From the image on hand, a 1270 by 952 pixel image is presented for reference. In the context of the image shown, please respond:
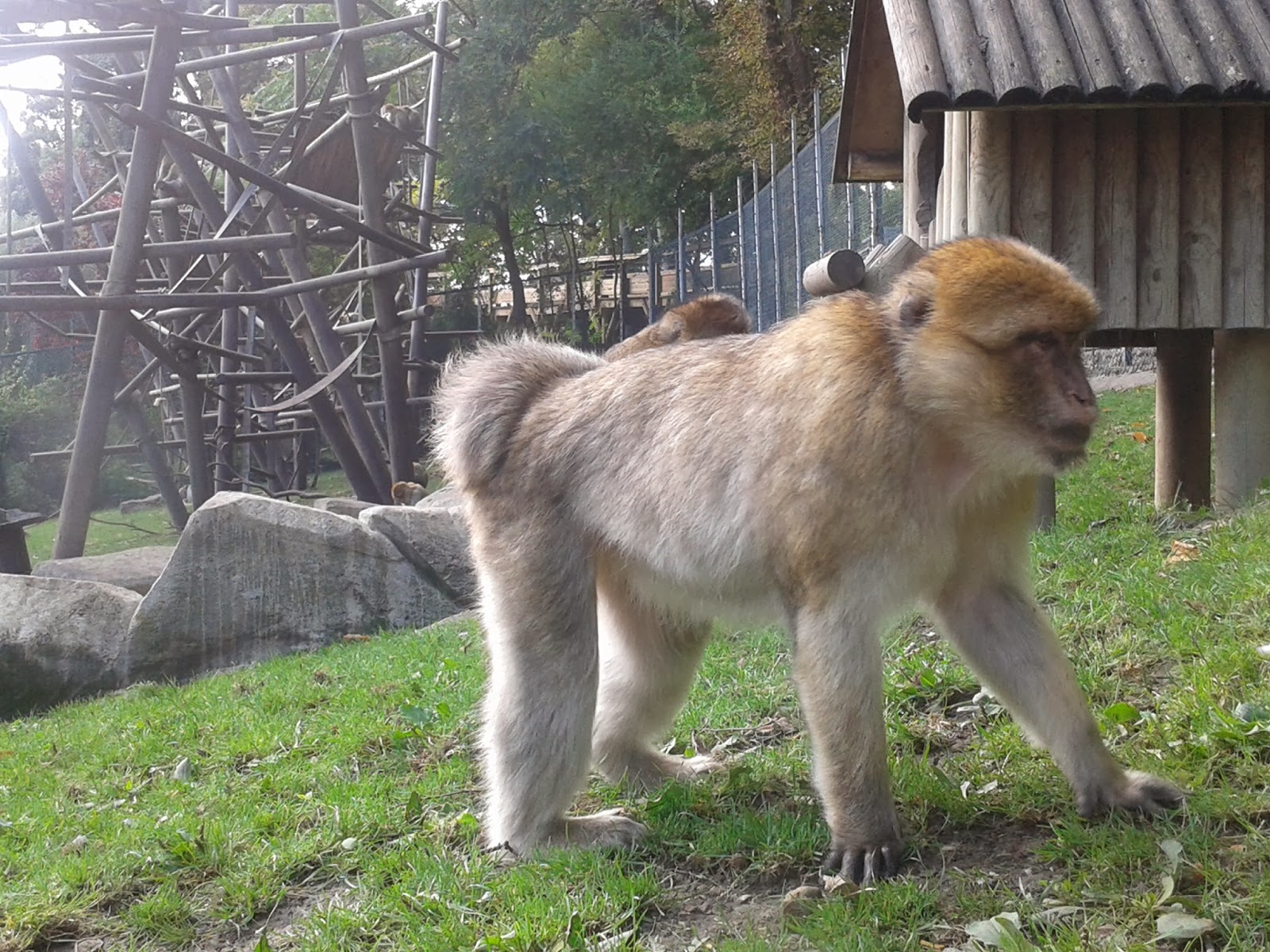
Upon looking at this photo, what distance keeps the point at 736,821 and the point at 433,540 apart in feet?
17.5

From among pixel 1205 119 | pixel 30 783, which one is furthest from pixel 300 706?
pixel 1205 119

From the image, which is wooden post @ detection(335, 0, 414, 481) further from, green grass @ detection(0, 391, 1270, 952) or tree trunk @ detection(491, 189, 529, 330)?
tree trunk @ detection(491, 189, 529, 330)

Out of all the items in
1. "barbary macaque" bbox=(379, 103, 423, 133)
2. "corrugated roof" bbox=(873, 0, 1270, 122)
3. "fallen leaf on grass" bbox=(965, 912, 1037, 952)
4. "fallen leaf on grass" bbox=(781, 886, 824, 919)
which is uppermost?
"barbary macaque" bbox=(379, 103, 423, 133)

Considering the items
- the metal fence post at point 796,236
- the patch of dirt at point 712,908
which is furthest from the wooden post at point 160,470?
the patch of dirt at point 712,908

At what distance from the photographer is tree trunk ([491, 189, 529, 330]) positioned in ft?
67.4

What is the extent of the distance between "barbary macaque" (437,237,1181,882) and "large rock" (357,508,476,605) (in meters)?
4.53

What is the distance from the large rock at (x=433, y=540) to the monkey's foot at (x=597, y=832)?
195 inches

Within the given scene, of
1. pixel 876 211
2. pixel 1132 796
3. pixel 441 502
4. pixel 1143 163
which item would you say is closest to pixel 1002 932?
pixel 1132 796

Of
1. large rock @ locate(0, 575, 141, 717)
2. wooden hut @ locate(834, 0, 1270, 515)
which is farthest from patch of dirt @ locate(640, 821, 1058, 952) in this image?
large rock @ locate(0, 575, 141, 717)

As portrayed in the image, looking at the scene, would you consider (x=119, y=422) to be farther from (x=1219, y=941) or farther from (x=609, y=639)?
(x=1219, y=941)

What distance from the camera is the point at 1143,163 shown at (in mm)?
5945

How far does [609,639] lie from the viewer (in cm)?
403

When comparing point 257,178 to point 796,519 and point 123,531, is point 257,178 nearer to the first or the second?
point 796,519

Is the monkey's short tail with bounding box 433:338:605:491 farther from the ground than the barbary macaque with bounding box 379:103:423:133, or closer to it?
closer to it
